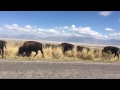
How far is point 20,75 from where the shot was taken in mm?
10078

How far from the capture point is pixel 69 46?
899 inches

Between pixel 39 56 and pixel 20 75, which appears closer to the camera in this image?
pixel 20 75
